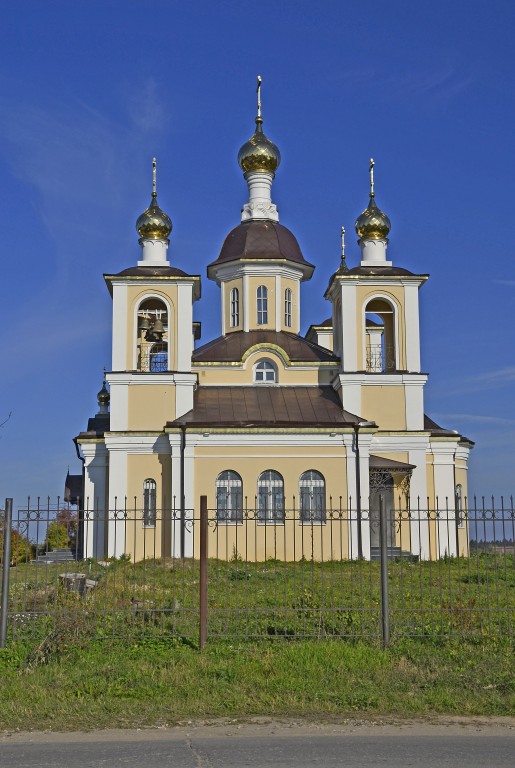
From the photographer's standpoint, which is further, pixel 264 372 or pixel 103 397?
pixel 103 397

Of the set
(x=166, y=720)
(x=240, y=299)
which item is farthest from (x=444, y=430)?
(x=166, y=720)

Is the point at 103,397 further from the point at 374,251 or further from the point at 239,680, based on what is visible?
the point at 239,680

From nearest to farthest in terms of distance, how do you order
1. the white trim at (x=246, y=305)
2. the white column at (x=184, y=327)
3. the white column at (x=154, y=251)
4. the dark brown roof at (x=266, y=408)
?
the dark brown roof at (x=266, y=408) → the white column at (x=184, y=327) → the white column at (x=154, y=251) → the white trim at (x=246, y=305)

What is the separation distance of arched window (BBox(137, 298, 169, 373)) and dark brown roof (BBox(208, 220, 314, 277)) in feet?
9.73

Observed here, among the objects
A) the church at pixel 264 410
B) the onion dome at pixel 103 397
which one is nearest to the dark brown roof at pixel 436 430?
the church at pixel 264 410

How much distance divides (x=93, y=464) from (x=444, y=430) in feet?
30.9

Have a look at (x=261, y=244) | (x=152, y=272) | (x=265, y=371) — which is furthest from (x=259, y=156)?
(x=265, y=371)

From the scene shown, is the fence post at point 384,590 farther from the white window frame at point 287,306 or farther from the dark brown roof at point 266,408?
the white window frame at point 287,306

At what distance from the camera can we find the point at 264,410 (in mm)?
22812

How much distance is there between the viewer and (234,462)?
21.7 m

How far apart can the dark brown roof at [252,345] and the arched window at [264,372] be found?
0.53 meters

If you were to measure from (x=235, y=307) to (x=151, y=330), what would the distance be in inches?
123

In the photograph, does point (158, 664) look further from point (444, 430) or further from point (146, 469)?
point (444, 430)

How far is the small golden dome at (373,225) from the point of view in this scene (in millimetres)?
24859
